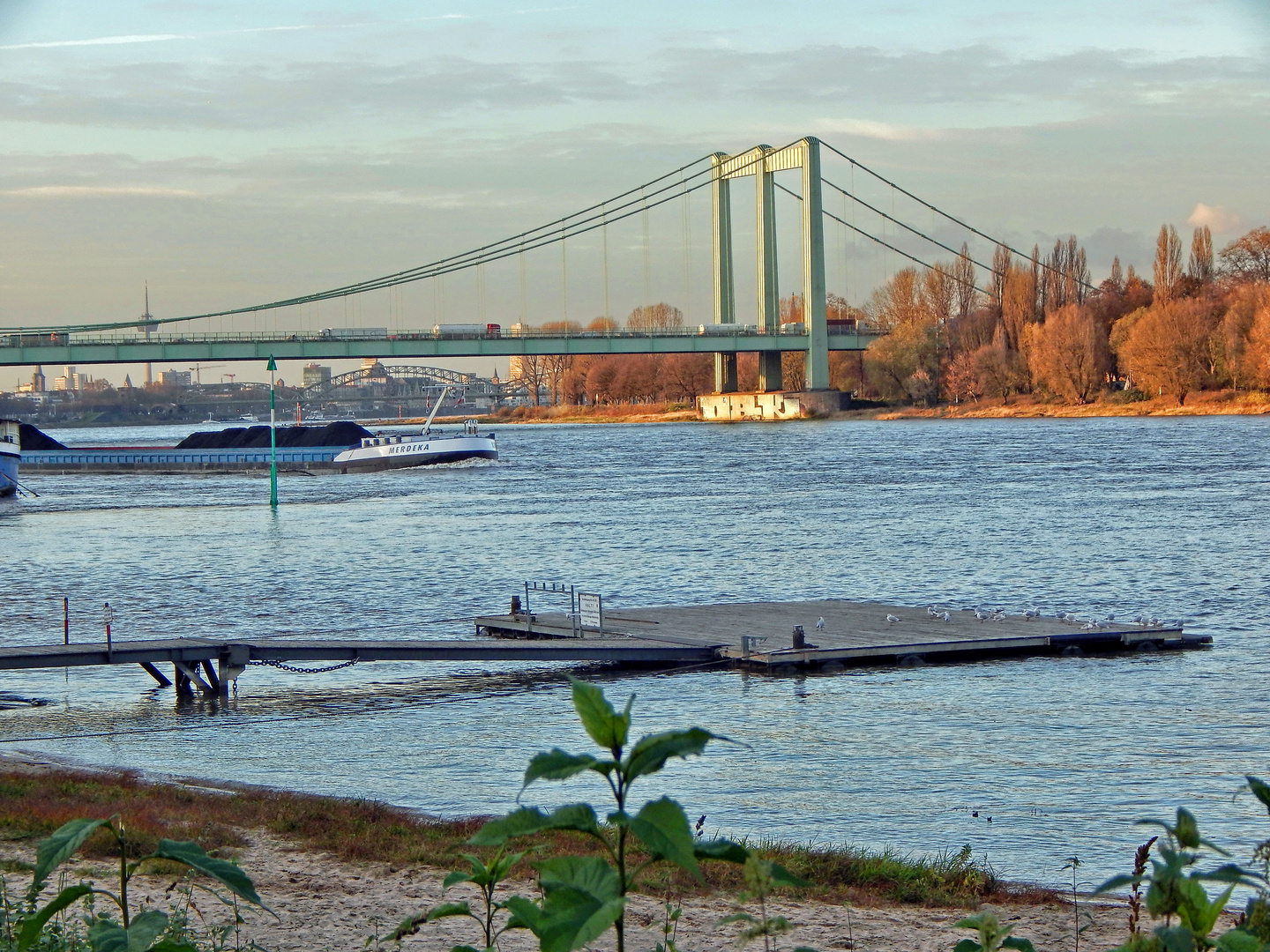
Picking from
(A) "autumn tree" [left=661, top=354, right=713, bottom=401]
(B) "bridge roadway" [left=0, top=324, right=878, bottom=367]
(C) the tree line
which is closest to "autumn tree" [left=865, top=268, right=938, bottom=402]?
(C) the tree line

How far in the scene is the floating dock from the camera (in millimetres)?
17984

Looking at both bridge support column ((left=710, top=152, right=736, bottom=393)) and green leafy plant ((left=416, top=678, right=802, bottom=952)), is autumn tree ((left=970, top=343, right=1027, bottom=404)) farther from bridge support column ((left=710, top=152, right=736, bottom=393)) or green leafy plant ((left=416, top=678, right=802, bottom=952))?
green leafy plant ((left=416, top=678, right=802, bottom=952))

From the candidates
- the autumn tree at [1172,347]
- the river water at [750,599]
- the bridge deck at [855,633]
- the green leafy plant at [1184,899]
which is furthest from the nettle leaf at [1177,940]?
the autumn tree at [1172,347]

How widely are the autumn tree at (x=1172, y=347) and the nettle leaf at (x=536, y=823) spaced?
98784 mm

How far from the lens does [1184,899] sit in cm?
272

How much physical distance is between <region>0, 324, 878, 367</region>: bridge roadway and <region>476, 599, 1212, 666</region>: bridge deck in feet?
224

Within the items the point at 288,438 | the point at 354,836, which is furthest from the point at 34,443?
the point at 354,836

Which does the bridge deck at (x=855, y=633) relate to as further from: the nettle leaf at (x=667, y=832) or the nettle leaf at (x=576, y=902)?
the nettle leaf at (x=667, y=832)

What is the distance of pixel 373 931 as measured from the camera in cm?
808

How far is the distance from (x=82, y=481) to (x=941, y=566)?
64604 mm

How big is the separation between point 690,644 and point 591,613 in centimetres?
162

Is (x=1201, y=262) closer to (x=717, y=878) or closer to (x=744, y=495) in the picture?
(x=744, y=495)

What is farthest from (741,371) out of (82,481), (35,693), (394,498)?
(35,693)

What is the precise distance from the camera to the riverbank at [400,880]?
8031 mm
